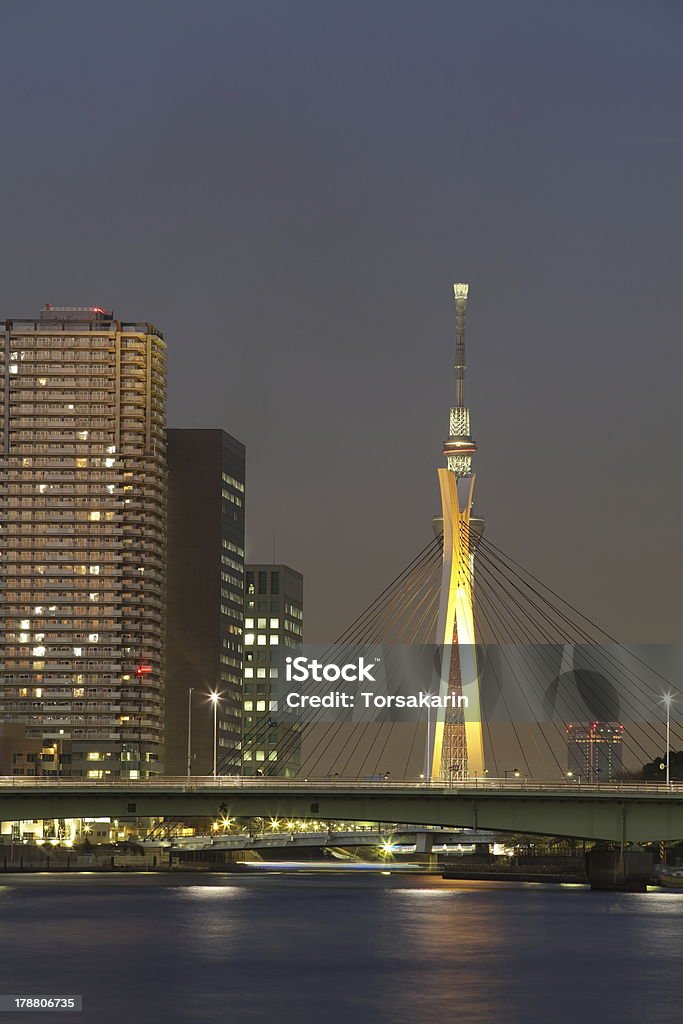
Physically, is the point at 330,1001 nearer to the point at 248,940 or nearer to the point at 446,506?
the point at 248,940

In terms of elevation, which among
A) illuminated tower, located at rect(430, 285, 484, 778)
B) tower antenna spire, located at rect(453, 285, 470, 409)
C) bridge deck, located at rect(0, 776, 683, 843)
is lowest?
bridge deck, located at rect(0, 776, 683, 843)

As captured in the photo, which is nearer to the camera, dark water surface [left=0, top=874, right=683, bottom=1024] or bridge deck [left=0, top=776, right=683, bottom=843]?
dark water surface [left=0, top=874, right=683, bottom=1024]

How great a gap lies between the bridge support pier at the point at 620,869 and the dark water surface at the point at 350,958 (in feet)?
5.24

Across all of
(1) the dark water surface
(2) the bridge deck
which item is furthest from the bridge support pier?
(2) the bridge deck

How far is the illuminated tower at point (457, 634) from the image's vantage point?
140m

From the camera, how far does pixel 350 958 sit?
8844 centimetres

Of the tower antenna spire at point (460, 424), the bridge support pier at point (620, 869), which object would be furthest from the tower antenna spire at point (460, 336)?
the bridge support pier at point (620, 869)

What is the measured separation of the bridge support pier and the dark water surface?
1597 mm

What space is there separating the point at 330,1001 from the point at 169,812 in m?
64.9

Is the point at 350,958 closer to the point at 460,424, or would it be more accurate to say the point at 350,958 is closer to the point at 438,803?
the point at 438,803

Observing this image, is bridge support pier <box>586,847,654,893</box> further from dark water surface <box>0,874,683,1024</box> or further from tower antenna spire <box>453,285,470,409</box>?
tower antenna spire <box>453,285,470,409</box>

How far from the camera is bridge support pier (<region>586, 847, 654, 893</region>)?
14000 cm

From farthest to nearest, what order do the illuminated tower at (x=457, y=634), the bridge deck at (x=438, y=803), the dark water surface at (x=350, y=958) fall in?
the illuminated tower at (x=457, y=634), the bridge deck at (x=438, y=803), the dark water surface at (x=350, y=958)

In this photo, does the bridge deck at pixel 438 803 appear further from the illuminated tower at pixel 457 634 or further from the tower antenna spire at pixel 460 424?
the tower antenna spire at pixel 460 424
